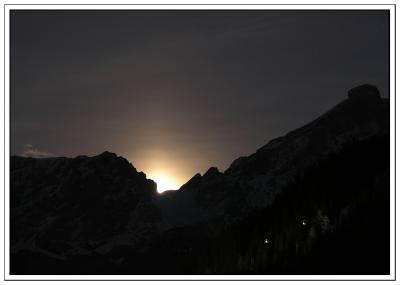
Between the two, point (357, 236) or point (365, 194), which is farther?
point (365, 194)

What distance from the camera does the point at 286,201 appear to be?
193000 mm

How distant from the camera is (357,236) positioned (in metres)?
130

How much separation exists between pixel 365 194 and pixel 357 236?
19.5 metres

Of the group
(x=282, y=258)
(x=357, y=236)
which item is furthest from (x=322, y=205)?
(x=357, y=236)
